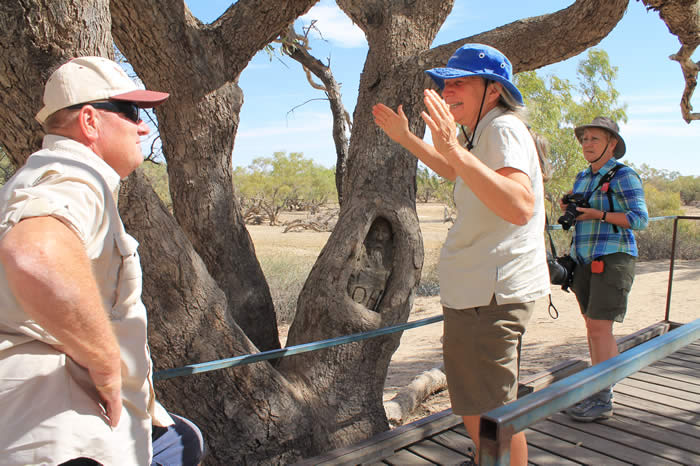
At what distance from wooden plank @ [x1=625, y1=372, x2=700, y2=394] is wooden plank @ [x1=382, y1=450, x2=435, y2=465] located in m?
1.94

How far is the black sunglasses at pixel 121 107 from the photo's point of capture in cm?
145

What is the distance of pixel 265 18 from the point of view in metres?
3.55

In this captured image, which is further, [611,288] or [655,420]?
[655,420]

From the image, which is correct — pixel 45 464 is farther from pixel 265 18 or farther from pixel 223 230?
pixel 265 18

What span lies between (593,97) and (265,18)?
15.4 metres

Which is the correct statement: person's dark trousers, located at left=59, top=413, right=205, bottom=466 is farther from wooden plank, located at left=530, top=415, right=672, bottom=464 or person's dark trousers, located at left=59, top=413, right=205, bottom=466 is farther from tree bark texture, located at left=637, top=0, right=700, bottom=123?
tree bark texture, located at left=637, top=0, right=700, bottom=123

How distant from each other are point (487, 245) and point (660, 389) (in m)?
2.69

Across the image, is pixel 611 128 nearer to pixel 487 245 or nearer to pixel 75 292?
pixel 487 245

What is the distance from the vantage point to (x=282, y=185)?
122 feet

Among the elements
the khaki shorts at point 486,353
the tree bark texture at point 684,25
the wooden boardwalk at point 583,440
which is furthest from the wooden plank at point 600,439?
the tree bark texture at point 684,25

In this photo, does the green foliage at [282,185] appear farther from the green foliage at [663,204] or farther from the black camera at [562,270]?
the black camera at [562,270]

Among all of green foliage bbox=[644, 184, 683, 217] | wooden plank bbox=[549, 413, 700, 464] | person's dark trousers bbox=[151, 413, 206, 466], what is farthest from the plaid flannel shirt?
green foliage bbox=[644, 184, 683, 217]

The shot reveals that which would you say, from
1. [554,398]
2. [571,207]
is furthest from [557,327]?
[554,398]

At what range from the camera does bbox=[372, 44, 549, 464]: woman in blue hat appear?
189 centimetres
